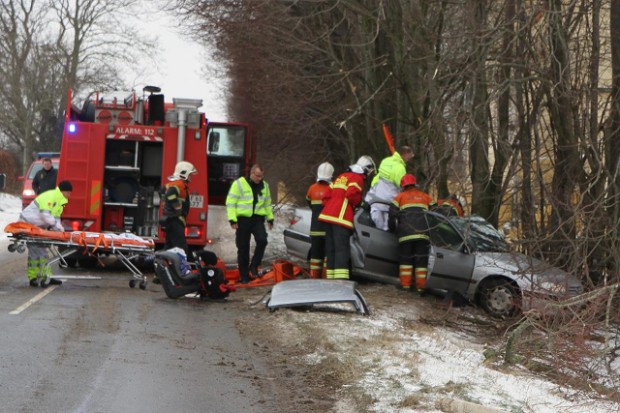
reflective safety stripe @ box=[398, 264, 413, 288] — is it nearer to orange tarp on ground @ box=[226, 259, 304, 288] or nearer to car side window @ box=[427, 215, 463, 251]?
car side window @ box=[427, 215, 463, 251]

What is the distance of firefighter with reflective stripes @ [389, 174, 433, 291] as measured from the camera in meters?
14.2

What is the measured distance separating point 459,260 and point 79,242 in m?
5.26

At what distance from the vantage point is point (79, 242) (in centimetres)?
1381

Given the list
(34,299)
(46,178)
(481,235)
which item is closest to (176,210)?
(34,299)

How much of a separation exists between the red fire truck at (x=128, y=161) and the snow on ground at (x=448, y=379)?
6.36 metres

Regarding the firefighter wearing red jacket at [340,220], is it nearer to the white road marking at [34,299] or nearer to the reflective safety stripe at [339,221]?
the reflective safety stripe at [339,221]

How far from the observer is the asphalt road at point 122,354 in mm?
7535

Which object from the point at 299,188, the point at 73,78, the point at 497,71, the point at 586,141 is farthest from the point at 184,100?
the point at 73,78

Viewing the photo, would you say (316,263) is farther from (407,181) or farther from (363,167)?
(407,181)

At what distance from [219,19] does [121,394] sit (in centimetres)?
1461

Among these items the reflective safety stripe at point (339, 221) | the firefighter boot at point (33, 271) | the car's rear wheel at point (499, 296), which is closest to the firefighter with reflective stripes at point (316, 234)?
the reflective safety stripe at point (339, 221)

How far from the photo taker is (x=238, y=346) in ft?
33.5

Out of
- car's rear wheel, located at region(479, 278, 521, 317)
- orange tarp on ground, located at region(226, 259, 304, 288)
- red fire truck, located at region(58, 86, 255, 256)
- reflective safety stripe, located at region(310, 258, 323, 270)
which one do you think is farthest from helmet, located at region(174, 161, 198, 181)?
car's rear wheel, located at region(479, 278, 521, 317)

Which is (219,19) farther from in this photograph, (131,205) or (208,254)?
(208,254)
